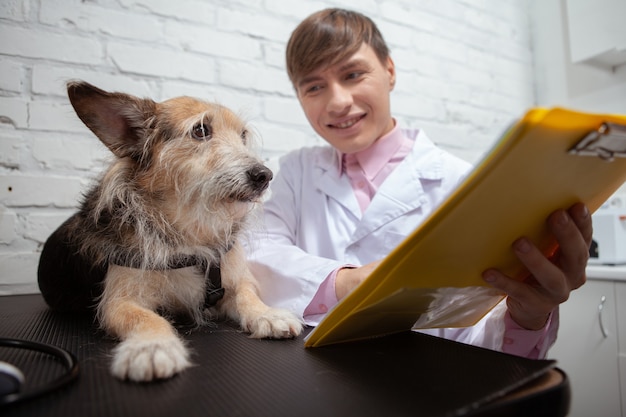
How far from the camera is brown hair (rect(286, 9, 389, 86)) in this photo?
1208mm

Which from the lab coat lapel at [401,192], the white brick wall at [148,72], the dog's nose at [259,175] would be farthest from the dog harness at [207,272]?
the white brick wall at [148,72]

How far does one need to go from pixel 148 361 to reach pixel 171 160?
22.2 inches

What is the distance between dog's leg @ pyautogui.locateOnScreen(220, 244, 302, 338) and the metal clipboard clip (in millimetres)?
564

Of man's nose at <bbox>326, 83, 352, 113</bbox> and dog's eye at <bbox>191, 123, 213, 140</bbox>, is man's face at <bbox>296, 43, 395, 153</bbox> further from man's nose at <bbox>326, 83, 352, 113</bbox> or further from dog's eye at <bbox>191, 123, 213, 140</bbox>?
dog's eye at <bbox>191, 123, 213, 140</bbox>

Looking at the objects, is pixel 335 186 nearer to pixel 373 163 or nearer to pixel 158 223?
pixel 373 163

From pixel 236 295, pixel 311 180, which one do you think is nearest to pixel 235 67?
pixel 311 180

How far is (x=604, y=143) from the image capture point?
42cm

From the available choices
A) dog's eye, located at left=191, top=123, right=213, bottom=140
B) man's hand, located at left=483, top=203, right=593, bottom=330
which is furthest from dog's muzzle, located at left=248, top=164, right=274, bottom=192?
man's hand, located at left=483, top=203, right=593, bottom=330

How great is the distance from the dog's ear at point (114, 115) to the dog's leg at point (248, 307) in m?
0.36

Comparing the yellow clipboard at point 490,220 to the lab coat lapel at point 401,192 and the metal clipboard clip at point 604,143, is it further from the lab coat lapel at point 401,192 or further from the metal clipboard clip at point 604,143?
the lab coat lapel at point 401,192

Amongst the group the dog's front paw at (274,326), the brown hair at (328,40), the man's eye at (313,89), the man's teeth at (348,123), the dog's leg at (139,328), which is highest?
the brown hair at (328,40)

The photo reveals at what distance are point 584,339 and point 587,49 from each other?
136 centimetres

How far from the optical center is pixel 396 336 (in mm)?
737

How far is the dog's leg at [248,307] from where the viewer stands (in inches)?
30.9
